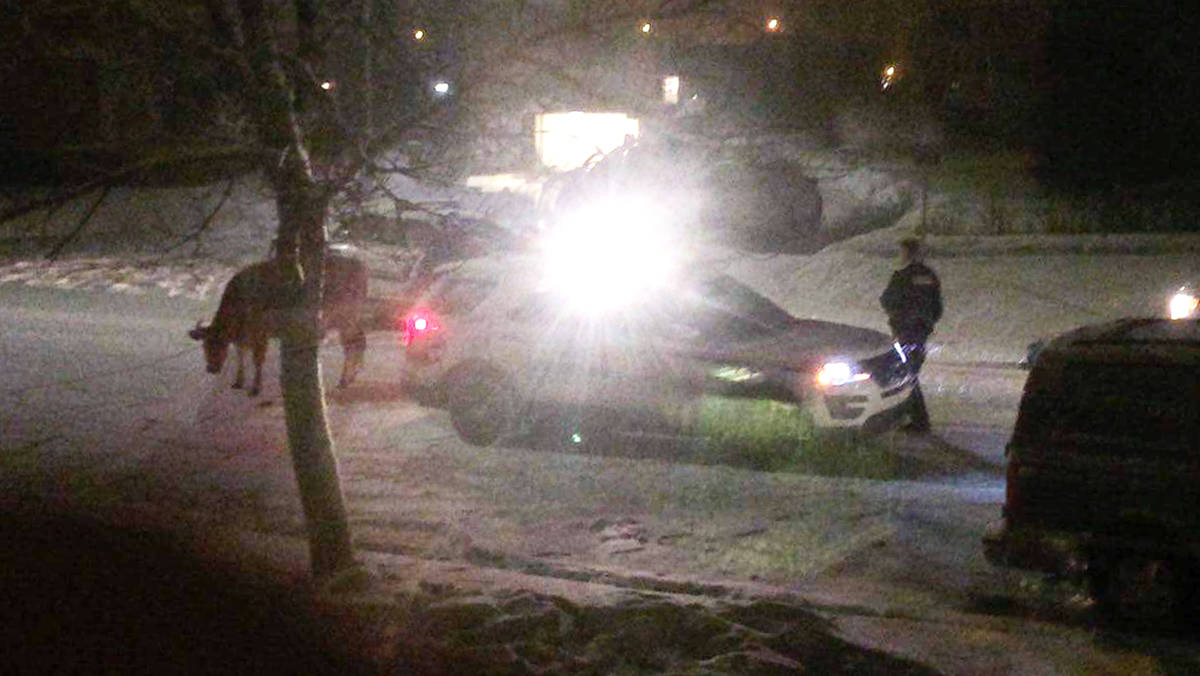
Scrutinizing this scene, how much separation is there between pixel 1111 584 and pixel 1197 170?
23.2 meters

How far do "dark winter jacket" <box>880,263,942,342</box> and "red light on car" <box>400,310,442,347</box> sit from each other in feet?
12.3

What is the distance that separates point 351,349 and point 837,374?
541 cm

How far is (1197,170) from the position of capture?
2911cm

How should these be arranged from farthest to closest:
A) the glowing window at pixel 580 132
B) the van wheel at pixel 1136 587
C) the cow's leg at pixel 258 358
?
the cow's leg at pixel 258 358
the glowing window at pixel 580 132
the van wheel at pixel 1136 587

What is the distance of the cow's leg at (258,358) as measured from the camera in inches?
566

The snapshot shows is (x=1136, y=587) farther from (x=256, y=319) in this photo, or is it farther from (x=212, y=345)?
(x=212, y=345)

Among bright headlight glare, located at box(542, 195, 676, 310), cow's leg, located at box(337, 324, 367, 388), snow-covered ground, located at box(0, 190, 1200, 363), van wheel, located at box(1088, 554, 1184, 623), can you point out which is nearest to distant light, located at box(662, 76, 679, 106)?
bright headlight glare, located at box(542, 195, 676, 310)

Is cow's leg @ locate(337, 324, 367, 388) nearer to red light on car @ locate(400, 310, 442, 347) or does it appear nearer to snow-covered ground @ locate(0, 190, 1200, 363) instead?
red light on car @ locate(400, 310, 442, 347)

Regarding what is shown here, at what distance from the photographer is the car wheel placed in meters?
12.6

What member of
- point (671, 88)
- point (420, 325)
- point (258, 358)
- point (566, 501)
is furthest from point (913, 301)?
point (258, 358)

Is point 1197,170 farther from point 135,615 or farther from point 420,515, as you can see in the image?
point 135,615

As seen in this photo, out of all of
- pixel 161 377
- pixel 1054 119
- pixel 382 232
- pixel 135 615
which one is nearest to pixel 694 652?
pixel 135 615

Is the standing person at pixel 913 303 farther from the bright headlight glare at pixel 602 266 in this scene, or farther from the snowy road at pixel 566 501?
the bright headlight glare at pixel 602 266

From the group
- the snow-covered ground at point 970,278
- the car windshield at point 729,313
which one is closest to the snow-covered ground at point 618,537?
the car windshield at point 729,313
